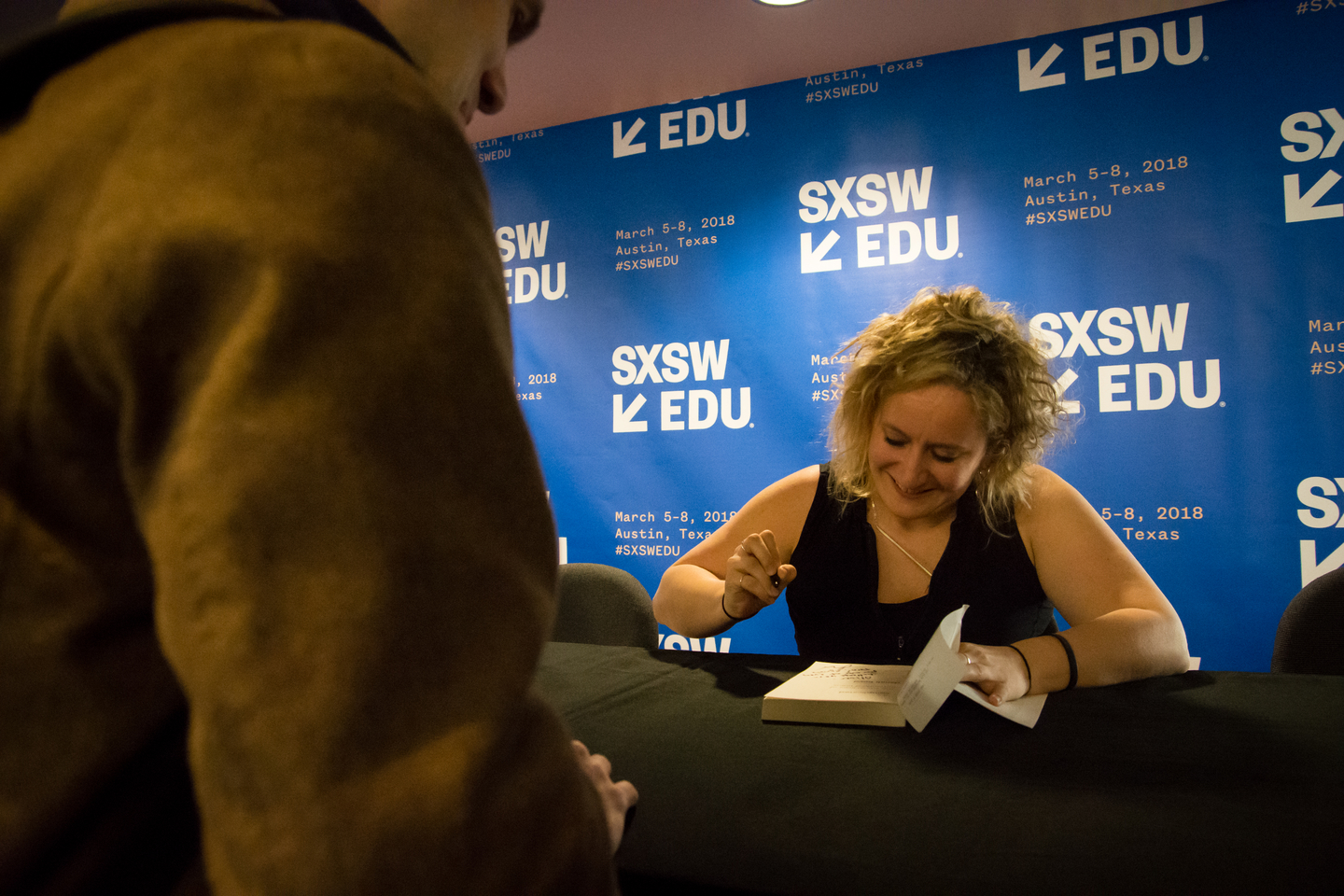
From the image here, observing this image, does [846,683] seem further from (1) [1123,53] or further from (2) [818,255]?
(1) [1123,53]

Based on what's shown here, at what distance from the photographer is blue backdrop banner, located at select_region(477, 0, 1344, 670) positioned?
2209 millimetres

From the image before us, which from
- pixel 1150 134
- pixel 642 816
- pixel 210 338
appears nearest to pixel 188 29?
pixel 210 338

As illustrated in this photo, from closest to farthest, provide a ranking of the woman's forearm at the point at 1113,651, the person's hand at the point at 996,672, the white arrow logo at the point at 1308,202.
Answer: the person's hand at the point at 996,672, the woman's forearm at the point at 1113,651, the white arrow logo at the point at 1308,202

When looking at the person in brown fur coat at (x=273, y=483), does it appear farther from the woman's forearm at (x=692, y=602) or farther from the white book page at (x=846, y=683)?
the woman's forearm at (x=692, y=602)

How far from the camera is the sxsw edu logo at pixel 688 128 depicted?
296 cm

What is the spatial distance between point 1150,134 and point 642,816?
9.06 feet

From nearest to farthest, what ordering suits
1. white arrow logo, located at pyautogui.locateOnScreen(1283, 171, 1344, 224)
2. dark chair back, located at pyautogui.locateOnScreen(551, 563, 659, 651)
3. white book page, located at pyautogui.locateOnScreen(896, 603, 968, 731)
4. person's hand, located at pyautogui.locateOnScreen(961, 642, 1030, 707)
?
white book page, located at pyautogui.locateOnScreen(896, 603, 968, 731)
person's hand, located at pyautogui.locateOnScreen(961, 642, 1030, 707)
dark chair back, located at pyautogui.locateOnScreen(551, 563, 659, 651)
white arrow logo, located at pyautogui.locateOnScreen(1283, 171, 1344, 224)

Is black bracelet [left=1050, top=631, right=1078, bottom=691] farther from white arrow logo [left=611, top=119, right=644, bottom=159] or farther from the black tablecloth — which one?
white arrow logo [left=611, top=119, right=644, bottom=159]

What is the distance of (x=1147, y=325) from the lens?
2.35 metres

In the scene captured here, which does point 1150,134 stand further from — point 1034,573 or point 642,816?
point 642,816

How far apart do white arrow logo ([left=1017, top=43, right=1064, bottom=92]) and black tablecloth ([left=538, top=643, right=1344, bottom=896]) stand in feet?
7.28

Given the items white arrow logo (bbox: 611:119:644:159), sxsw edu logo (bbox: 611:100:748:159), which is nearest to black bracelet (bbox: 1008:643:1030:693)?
sxsw edu logo (bbox: 611:100:748:159)

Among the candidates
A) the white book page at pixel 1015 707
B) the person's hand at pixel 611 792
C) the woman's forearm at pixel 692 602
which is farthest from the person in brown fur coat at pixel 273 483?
the woman's forearm at pixel 692 602

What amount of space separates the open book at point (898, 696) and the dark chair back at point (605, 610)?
909mm
